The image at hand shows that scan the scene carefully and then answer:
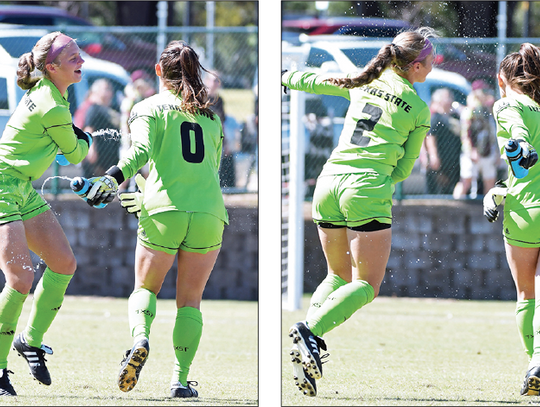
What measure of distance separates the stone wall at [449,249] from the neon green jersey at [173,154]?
17.1ft

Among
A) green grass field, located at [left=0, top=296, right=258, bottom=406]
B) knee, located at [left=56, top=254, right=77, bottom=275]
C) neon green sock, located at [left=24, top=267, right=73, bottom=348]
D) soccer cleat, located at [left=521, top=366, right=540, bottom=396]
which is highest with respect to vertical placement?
knee, located at [left=56, top=254, right=77, bottom=275]

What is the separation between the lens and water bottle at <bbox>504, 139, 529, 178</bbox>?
156 inches

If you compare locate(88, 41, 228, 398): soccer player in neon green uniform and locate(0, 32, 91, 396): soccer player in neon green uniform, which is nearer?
locate(88, 41, 228, 398): soccer player in neon green uniform

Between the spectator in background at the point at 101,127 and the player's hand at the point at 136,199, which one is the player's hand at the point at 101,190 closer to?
the player's hand at the point at 136,199

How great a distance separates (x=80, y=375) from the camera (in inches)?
197

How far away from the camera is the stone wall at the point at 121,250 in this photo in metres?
9.20

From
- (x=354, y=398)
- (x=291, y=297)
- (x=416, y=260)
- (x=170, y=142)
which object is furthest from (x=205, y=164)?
(x=416, y=260)

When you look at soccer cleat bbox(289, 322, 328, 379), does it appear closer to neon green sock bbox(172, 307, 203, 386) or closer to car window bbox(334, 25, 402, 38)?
neon green sock bbox(172, 307, 203, 386)

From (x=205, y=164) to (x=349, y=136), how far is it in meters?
0.74

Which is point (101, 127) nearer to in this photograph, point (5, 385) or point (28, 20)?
point (28, 20)

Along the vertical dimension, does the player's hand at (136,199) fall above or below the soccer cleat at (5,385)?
Answer: above

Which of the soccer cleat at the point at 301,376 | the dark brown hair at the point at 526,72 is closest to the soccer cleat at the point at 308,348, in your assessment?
the soccer cleat at the point at 301,376

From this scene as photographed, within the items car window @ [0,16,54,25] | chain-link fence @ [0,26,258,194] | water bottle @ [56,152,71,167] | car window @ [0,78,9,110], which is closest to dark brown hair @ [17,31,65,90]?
water bottle @ [56,152,71,167]

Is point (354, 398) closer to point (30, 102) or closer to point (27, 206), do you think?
point (27, 206)
